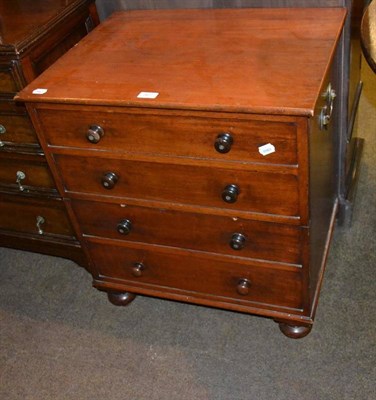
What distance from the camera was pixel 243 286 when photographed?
1.62m

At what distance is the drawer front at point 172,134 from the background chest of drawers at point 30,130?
0.19m

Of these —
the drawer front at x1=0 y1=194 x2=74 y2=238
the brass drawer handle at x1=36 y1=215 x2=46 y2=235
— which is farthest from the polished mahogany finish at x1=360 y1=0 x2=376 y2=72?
the brass drawer handle at x1=36 y1=215 x2=46 y2=235

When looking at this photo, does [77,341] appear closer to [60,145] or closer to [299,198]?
[60,145]

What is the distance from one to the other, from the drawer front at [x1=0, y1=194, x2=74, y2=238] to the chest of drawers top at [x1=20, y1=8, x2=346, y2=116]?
54 cm

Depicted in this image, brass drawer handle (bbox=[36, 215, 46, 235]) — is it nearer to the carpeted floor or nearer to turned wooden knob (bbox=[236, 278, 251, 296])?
the carpeted floor

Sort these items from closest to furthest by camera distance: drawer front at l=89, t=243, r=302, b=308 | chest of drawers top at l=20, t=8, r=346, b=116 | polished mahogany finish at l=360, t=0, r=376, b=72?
polished mahogany finish at l=360, t=0, r=376, b=72, chest of drawers top at l=20, t=8, r=346, b=116, drawer front at l=89, t=243, r=302, b=308

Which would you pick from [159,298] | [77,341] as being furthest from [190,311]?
[77,341]

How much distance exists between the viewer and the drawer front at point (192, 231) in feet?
4.88

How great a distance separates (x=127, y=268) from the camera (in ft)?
5.96

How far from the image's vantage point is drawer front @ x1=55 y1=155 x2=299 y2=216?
4.51ft

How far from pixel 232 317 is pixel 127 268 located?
397mm

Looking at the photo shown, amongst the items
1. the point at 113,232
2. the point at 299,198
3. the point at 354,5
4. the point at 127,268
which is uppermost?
the point at 354,5

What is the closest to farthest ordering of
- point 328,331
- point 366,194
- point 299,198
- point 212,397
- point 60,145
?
point 299,198 < point 60,145 < point 212,397 < point 328,331 < point 366,194

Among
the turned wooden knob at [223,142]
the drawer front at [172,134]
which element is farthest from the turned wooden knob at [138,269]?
the turned wooden knob at [223,142]
